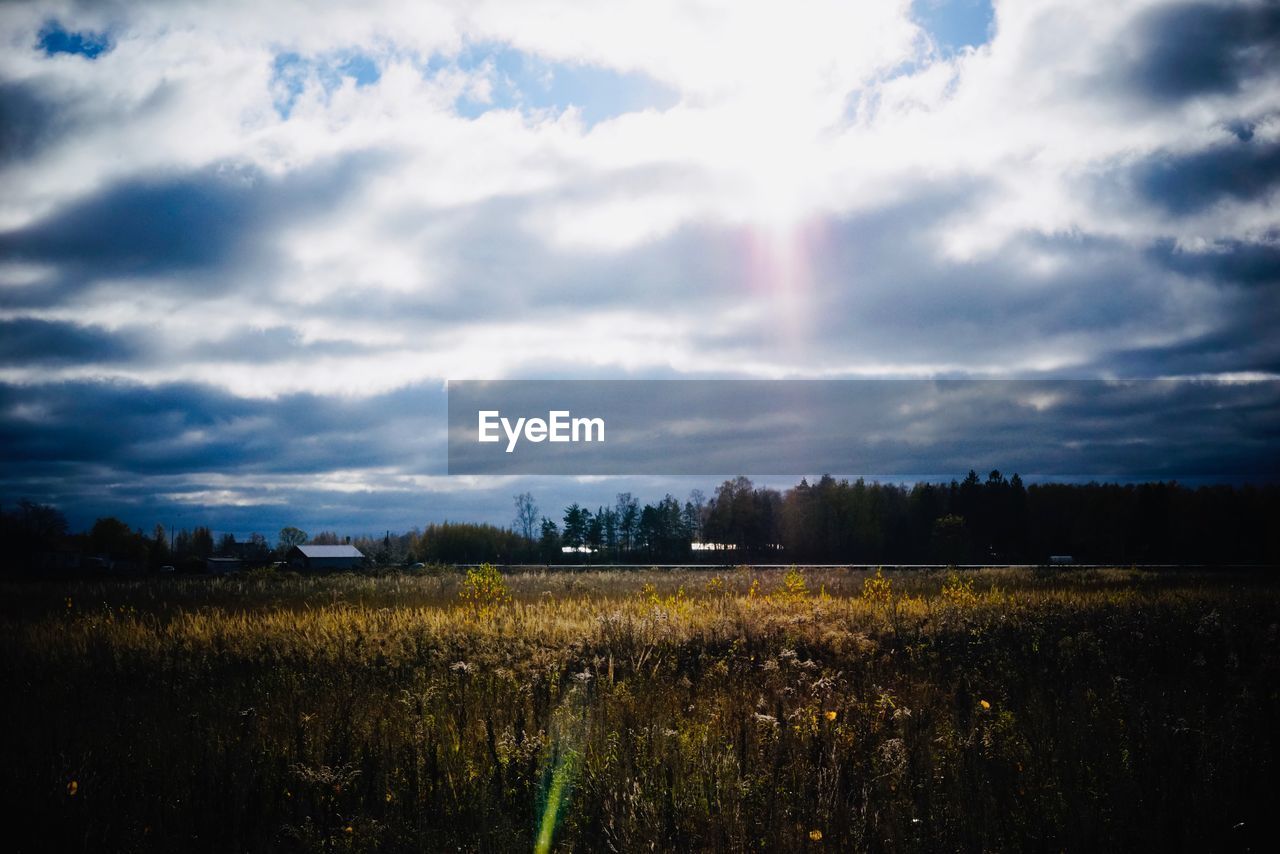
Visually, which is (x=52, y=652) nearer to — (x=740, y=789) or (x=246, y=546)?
(x=740, y=789)

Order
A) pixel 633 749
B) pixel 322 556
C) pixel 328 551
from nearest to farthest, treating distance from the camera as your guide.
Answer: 1. pixel 633 749
2. pixel 322 556
3. pixel 328 551

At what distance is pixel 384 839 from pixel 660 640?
1051cm

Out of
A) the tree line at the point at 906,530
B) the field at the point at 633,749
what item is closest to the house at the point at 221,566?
the tree line at the point at 906,530

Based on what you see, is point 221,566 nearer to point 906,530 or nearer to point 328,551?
point 328,551

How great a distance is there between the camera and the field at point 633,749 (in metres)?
5.38

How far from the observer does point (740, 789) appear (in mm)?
5625

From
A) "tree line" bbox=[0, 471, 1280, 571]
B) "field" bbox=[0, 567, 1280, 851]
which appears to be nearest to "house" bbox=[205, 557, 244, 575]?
"tree line" bbox=[0, 471, 1280, 571]

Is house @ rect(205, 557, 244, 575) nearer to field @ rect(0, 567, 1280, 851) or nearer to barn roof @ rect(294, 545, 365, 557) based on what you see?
barn roof @ rect(294, 545, 365, 557)

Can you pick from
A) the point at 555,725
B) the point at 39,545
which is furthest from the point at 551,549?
the point at 555,725

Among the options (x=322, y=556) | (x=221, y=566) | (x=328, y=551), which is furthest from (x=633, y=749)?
(x=328, y=551)

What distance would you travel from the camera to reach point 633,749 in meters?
6.70

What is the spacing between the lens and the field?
5379 mm

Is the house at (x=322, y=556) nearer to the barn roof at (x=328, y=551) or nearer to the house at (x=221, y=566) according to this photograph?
the barn roof at (x=328, y=551)

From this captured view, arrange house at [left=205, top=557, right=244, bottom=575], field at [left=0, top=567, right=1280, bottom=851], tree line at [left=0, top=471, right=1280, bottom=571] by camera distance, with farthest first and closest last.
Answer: tree line at [left=0, top=471, right=1280, bottom=571], house at [left=205, top=557, right=244, bottom=575], field at [left=0, top=567, right=1280, bottom=851]
